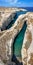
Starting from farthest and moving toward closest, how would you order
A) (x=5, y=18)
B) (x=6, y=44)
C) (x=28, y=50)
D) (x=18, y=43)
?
(x=5, y=18), (x=18, y=43), (x=6, y=44), (x=28, y=50)

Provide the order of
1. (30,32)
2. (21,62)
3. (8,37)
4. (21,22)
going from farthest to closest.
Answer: (21,22), (30,32), (8,37), (21,62)

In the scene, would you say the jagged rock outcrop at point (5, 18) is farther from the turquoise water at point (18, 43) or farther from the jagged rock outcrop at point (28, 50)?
the jagged rock outcrop at point (28, 50)

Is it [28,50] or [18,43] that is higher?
[28,50]

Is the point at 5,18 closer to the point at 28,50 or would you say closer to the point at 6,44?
the point at 6,44

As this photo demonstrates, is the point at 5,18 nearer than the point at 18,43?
No

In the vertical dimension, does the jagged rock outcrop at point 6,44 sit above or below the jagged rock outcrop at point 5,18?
above

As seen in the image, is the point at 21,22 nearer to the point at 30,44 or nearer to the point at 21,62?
the point at 30,44

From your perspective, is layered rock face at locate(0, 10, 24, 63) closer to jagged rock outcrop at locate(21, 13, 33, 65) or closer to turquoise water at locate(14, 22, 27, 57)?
turquoise water at locate(14, 22, 27, 57)

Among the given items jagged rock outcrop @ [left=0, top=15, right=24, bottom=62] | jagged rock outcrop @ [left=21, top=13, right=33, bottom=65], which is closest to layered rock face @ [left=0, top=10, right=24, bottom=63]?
jagged rock outcrop @ [left=0, top=15, right=24, bottom=62]

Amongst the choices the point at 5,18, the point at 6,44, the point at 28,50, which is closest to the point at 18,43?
the point at 6,44

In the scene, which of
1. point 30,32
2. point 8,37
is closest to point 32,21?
point 30,32

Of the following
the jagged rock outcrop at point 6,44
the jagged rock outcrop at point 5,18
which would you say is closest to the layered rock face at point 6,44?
the jagged rock outcrop at point 6,44
